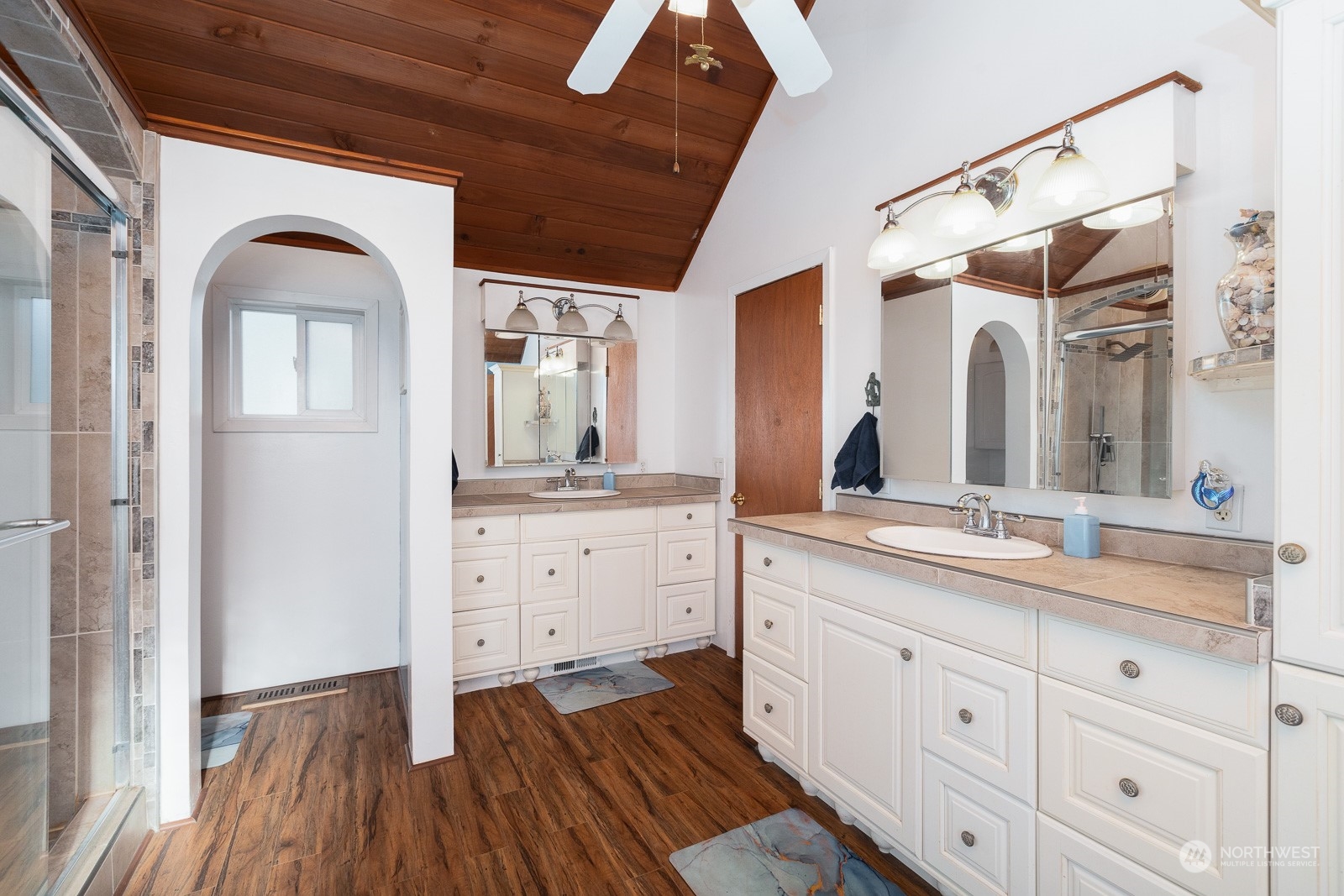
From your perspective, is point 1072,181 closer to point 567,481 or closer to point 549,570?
point 549,570

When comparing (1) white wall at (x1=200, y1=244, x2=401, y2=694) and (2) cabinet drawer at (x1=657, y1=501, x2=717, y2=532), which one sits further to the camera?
(2) cabinet drawer at (x1=657, y1=501, x2=717, y2=532)

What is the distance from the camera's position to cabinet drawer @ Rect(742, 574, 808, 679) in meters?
2.11

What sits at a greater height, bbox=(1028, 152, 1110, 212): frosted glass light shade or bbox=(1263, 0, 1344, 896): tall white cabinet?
bbox=(1028, 152, 1110, 212): frosted glass light shade

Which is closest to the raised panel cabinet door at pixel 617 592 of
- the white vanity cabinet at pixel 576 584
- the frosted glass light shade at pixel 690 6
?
the white vanity cabinet at pixel 576 584

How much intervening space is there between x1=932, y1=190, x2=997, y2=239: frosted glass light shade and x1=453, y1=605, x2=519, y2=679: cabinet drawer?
250cm

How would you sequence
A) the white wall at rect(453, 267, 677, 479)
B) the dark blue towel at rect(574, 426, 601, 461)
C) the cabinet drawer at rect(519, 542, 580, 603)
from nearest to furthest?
1. the cabinet drawer at rect(519, 542, 580, 603)
2. the white wall at rect(453, 267, 677, 479)
3. the dark blue towel at rect(574, 426, 601, 461)

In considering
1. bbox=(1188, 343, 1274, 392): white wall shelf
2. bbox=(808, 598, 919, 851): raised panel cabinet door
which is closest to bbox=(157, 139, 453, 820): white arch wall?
bbox=(808, 598, 919, 851): raised panel cabinet door

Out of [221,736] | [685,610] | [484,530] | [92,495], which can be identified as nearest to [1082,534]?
[685,610]

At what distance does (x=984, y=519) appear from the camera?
193 centimetres

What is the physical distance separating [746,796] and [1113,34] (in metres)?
2.56

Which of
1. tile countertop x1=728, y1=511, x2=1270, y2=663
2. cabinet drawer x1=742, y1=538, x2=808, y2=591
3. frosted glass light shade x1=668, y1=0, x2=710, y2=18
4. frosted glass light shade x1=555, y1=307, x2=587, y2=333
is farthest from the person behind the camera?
frosted glass light shade x1=555, y1=307, x2=587, y2=333

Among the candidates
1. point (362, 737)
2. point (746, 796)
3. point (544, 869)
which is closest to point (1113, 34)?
point (746, 796)

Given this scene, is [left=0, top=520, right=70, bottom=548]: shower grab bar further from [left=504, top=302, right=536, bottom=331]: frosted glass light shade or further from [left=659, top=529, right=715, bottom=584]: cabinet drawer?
[left=659, top=529, right=715, bottom=584]: cabinet drawer

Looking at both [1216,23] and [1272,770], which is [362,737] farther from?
[1216,23]
